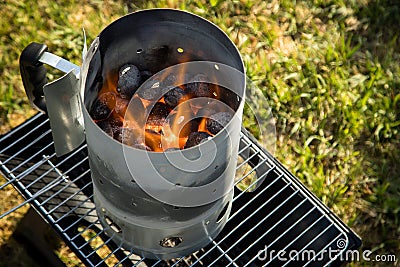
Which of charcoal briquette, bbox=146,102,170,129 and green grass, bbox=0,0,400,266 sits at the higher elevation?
charcoal briquette, bbox=146,102,170,129

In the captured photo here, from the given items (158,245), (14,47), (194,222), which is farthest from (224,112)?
(14,47)

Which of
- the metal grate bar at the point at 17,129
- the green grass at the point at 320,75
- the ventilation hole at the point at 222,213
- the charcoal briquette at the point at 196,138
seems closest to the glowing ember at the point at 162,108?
the charcoal briquette at the point at 196,138

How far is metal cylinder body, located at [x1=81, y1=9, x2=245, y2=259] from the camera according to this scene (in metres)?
1.50

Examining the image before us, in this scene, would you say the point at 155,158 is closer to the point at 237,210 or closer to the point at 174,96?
the point at 174,96

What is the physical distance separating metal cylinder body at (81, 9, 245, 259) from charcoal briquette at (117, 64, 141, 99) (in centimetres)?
3

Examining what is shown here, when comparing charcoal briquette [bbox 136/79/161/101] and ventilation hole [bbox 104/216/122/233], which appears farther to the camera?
ventilation hole [bbox 104/216/122/233]

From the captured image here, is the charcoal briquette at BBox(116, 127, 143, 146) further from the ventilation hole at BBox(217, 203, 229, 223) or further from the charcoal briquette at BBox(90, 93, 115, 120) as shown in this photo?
the ventilation hole at BBox(217, 203, 229, 223)

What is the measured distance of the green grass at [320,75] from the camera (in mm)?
2477

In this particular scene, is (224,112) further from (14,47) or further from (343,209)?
(14,47)

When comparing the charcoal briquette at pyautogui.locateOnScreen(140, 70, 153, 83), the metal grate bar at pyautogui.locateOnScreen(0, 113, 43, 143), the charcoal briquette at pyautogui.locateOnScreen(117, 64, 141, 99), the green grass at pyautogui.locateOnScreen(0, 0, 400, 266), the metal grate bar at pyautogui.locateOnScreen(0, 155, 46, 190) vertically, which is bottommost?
the green grass at pyautogui.locateOnScreen(0, 0, 400, 266)

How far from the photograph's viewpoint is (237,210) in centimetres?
204

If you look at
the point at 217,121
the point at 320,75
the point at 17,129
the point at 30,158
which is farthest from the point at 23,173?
the point at 320,75

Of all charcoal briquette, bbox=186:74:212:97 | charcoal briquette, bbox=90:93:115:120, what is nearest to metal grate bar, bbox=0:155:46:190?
charcoal briquette, bbox=90:93:115:120

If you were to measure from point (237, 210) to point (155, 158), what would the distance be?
67 centimetres
